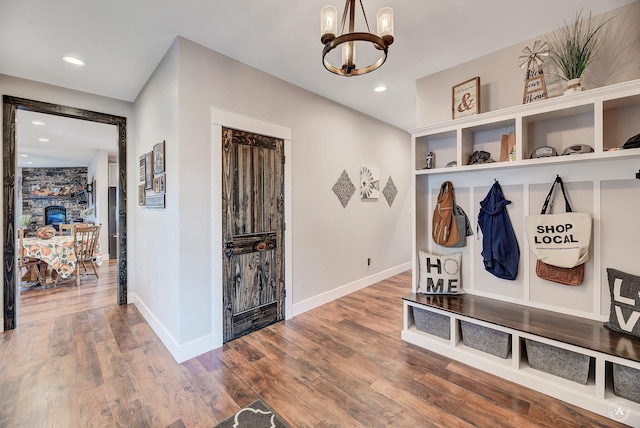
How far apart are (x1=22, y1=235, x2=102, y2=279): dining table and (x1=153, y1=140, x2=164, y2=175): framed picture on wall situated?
3137 millimetres

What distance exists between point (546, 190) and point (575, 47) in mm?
1073

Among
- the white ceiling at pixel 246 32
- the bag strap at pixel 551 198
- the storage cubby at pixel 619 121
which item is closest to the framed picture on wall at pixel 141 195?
the white ceiling at pixel 246 32

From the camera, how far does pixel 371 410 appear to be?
1.77 m

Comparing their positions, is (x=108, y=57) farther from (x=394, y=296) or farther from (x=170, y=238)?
(x=394, y=296)

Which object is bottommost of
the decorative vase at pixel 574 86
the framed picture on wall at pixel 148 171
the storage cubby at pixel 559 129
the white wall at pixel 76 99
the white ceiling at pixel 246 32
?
the framed picture on wall at pixel 148 171

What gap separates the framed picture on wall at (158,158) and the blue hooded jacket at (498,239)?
3067 mm

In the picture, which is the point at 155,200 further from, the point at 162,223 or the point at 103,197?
the point at 103,197

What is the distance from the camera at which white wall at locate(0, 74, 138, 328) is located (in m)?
2.97

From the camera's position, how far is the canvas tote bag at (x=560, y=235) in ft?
6.66

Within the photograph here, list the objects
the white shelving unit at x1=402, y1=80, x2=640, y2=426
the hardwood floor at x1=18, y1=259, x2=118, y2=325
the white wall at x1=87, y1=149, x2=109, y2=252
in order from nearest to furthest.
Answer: the white shelving unit at x1=402, y1=80, x2=640, y2=426 < the hardwood floor at x1=18, y1=259, x2=118, y2=325 < the white wall at x1=87, y1=149, x2=109, y2=252

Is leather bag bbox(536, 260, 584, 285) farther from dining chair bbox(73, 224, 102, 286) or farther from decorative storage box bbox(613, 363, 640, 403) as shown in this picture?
dining chair bbox(73, 224, 102, 286)

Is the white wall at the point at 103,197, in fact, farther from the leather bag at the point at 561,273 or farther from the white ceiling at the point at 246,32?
the leather bag at the point at 561,273

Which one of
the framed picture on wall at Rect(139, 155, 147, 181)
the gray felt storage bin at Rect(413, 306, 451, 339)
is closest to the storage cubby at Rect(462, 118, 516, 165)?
the gray felt storage bin at Rect(413, 306, 451, 339)

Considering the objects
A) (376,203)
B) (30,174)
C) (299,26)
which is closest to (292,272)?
(376,203)
